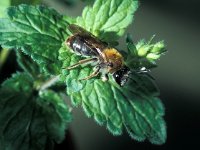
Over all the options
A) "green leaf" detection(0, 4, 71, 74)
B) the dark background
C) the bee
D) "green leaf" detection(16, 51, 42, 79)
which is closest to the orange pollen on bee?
the bee

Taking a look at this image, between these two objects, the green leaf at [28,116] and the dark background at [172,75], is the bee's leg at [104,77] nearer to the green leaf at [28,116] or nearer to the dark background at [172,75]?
the green leaf at [28,116]

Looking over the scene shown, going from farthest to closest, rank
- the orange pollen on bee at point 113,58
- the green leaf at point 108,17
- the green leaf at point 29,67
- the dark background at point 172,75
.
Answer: the dark background at point 172,75 → the green leaf at point 29,67 → the green leaf at point 108,17 → the orange pollen on bee at point 113,58

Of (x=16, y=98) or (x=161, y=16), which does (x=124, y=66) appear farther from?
(x=161, y=16)

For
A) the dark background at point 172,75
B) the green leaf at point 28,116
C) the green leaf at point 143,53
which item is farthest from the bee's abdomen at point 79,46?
the dark background at point 172,75

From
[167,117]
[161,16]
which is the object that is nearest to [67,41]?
[167,117]

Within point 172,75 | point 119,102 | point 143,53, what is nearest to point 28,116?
point 119,102

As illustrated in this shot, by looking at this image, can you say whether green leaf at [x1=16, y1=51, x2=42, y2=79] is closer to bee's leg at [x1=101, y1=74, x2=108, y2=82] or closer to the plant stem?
the plant stem

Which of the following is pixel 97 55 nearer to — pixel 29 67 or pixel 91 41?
pixel 91 41
